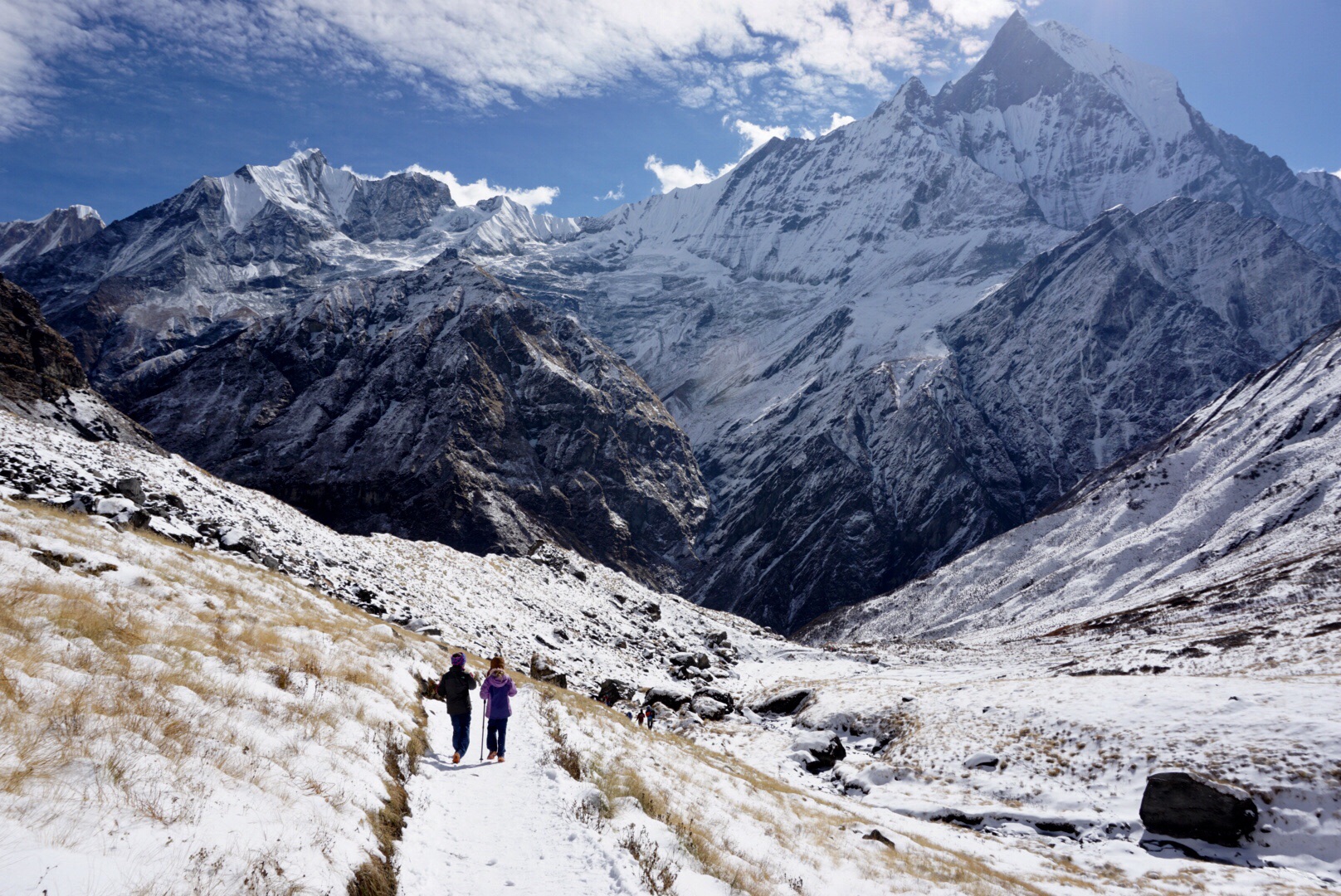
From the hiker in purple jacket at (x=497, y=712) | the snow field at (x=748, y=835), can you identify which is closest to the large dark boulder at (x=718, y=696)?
the snow field at (x=748, y=835)

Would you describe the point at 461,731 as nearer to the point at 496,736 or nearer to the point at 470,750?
the point at 496,736

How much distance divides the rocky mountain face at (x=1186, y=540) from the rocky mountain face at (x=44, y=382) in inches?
4565

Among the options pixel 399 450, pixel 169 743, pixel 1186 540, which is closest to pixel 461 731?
pixel 169 743

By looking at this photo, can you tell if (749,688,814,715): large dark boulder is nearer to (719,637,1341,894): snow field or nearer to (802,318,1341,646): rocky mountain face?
(719,637,1341,894): snow field

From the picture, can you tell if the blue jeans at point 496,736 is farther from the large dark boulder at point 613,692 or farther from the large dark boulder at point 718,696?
the large dark boulder at point 718,696

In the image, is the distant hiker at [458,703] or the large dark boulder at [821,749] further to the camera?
the large dark boulder at [821,749]

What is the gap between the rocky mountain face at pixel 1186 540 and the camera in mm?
69688

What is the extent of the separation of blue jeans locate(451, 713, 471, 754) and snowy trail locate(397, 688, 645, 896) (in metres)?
0.31

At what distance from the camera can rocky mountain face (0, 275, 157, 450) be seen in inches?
2899

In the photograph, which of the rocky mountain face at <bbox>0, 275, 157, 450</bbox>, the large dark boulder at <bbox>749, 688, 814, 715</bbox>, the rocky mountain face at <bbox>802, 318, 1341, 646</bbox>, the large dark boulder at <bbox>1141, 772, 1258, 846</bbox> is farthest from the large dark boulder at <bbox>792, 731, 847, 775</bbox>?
the rocky mountain face at <bbox>0, 275, 157, 450</bbox>

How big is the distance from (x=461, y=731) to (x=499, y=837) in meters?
4.01

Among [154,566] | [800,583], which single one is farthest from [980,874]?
[800,583]

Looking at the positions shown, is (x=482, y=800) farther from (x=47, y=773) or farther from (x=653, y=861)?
(x=47, y=773)

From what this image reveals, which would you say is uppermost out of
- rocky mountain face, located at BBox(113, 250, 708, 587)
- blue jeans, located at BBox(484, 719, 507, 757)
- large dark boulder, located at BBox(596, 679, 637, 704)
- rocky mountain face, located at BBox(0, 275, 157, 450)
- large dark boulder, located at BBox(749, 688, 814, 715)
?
rocky mountain face, located at BBox(113, 250, 708, 587)
